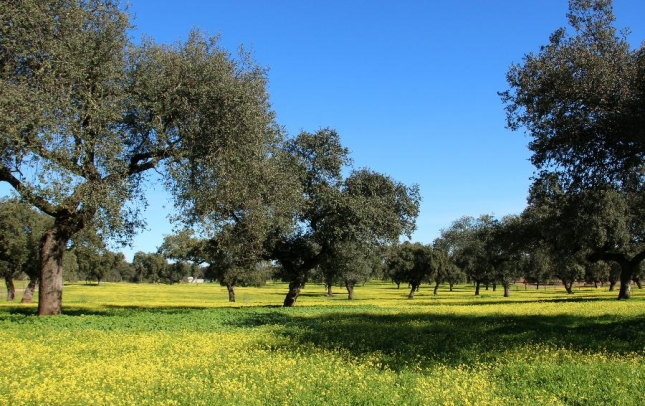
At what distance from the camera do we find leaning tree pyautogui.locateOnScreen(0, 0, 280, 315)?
20047mm

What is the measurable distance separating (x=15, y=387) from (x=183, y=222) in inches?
712

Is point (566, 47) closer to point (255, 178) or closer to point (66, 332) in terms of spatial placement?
point (255, 178)

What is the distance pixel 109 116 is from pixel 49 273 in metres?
8.98

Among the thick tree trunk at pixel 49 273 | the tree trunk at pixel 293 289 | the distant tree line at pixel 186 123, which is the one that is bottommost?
the tree trunk at pixel 293 289

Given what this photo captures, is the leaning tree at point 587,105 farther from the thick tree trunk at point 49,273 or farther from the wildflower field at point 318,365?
the thick tree trunk at point 49,273

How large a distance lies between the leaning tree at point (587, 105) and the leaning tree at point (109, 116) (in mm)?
12952

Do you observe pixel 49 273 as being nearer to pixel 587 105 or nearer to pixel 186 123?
pixel 186 123

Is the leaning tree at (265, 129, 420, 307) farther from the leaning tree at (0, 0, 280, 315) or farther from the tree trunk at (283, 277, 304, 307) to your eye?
the leaning tree at (0, 0, 280, 315)

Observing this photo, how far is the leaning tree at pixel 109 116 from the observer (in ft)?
65.8

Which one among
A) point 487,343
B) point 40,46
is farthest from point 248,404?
point 40,46

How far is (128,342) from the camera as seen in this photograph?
54.0 feet

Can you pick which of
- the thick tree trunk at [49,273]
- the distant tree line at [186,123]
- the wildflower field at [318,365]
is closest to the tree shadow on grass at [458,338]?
the wildflower field at [318,365]

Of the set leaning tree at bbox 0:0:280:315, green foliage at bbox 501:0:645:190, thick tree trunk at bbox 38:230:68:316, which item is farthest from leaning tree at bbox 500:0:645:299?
thick tree trunk at bbox 38:230:68:316

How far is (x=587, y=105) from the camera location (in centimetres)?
1820
